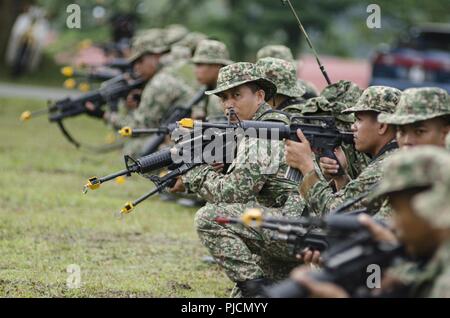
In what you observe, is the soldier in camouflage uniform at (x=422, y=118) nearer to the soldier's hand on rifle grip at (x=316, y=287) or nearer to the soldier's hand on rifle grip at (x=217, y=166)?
the soldier's hand on rifle grip at (x=316, y=287)

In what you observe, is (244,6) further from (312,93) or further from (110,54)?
(312,93)

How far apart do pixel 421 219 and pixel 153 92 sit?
812 centimetres

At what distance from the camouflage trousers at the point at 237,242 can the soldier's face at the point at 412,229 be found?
2.46 meters

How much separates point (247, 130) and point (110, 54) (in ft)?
39.1

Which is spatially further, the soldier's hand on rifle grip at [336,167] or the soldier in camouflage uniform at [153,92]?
the soldier in camouflage uniform at [153,92]

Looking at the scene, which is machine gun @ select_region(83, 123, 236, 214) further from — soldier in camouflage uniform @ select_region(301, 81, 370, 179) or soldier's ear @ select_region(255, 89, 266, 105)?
soldier in camouflage uniform @ select_region(301, 81, 370, 179)

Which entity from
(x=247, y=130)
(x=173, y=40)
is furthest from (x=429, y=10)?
(x=247, y=130)

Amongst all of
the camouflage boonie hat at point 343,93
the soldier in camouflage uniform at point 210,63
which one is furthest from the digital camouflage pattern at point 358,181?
the soldier in camouflage uniform at point 210,63

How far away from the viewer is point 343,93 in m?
7.61

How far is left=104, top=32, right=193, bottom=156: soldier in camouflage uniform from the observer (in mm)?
11984

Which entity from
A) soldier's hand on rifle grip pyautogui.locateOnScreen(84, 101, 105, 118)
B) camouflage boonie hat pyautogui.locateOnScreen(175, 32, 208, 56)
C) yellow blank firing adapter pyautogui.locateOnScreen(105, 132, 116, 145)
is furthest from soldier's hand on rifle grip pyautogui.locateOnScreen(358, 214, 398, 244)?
camouflage boonie hat pyautogui.locateOnScreen(175, 32, 208, 56)

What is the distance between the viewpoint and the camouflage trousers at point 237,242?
6.78 meters

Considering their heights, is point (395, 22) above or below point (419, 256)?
below
